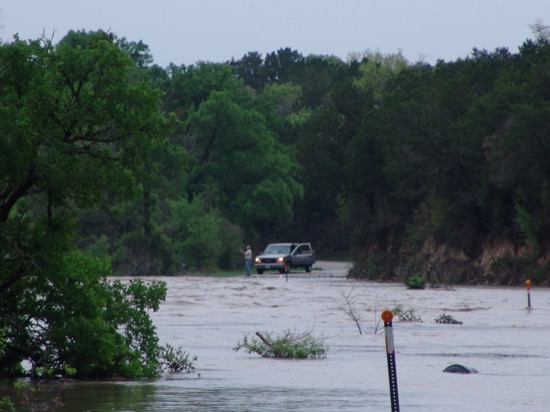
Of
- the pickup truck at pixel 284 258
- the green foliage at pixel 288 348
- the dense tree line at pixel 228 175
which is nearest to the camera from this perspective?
the dense tree line at pixel 228 175

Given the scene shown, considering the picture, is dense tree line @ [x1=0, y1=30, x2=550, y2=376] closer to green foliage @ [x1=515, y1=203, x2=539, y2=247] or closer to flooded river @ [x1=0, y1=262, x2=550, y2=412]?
green foliage @ [x1=515, y1=203, x2=539, y2=247]

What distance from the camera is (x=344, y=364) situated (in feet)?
76.4

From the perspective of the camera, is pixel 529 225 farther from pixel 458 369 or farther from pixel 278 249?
pixel 458 369

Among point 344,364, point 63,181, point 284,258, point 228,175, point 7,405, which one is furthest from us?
point 228,175

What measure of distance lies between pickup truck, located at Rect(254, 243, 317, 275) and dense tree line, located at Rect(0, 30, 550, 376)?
3.04 meters

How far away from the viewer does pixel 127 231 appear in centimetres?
7856

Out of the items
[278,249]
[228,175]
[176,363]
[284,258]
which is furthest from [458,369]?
[228,175]

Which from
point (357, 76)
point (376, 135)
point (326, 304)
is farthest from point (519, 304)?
point (357, 76)

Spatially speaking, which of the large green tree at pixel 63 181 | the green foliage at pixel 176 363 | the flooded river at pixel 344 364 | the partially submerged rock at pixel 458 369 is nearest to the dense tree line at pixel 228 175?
the large green tree at pixel 63 181

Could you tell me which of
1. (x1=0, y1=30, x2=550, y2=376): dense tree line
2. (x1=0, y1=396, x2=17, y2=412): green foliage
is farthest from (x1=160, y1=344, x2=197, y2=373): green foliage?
(x1=0, y1=396, x2=17, y2=412): green foliage

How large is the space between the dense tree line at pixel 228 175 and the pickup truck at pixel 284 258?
304cm

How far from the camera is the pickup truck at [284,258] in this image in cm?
7725

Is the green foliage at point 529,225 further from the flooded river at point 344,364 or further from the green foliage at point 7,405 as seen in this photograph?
the green foliage at point 7,405

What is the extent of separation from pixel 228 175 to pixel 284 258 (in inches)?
689
